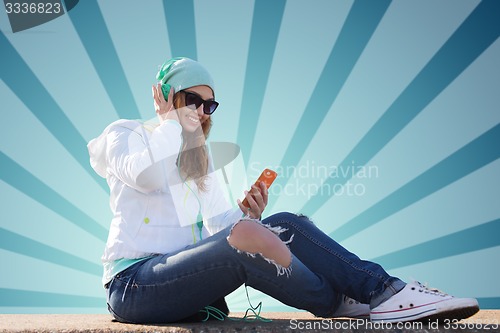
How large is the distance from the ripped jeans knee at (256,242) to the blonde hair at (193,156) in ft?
2.37

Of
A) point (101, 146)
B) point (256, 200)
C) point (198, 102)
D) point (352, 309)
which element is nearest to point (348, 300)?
point (352, 309)

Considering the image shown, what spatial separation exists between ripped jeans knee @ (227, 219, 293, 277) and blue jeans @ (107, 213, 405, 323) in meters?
0.03

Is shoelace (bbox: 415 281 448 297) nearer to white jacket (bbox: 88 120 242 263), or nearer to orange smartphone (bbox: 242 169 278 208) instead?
orange smartphone (bbox: 242 169 278 208)

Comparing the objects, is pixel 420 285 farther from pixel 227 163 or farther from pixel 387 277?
pixel 227 163

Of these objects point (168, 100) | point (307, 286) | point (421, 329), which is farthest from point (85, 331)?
point (421, 329)

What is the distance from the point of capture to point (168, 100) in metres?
2.61

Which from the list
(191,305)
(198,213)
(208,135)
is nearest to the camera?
(191,305)

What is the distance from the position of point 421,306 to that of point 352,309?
367 millimetres

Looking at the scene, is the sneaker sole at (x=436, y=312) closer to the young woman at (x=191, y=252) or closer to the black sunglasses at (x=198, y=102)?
the young woman at (x=191, y=252)

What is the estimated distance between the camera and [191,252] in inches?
83.6

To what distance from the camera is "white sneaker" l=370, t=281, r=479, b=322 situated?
2107 mm

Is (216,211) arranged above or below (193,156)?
below

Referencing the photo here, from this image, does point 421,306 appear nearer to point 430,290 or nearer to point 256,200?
point 430,290

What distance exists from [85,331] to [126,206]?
0.53 metres
